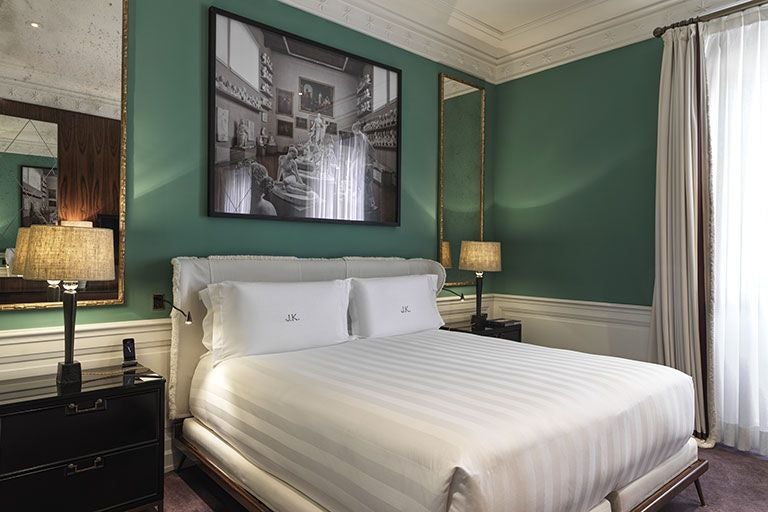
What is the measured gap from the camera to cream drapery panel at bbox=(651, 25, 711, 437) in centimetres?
329

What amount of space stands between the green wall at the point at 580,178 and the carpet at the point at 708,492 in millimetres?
1276

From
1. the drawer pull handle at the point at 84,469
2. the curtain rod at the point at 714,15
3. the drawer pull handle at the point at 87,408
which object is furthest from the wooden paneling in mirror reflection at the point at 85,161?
the curtain rod at the point at 714,15

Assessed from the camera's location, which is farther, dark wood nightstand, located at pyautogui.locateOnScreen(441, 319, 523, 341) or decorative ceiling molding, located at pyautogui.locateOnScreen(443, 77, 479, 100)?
decorative ceiling molding, located at pyautogui.locateOnScreen(443, 77, 479, 100)

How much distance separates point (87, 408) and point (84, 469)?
0.82 feet

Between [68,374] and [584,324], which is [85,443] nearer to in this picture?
[68,374]

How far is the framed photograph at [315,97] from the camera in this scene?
3.38 metres

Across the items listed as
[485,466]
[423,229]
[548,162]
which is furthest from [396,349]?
A: [548,162]

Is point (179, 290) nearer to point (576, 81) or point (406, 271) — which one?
point (406, 271)

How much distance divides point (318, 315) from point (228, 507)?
3.40 ft

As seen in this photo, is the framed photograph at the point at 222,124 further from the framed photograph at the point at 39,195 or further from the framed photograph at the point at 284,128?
the framed photograph at the point at 39,195

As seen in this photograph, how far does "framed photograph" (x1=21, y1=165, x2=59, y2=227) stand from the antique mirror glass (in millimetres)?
2796

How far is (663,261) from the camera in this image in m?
3.45

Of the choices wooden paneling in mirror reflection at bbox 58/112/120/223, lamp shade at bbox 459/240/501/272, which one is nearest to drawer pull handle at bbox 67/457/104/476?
wooden paneling in mirror reflection at bbox 58/112/120/223

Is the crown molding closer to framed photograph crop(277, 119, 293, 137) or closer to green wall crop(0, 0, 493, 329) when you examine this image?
green wall crop(0, 0, 493, 329)
